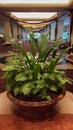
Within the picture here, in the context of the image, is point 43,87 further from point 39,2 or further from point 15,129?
point 39,2

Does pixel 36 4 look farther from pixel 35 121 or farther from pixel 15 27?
pixel 15 27

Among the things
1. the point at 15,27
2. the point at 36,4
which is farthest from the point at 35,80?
the point at 15,27

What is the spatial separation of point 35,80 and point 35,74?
4 cm

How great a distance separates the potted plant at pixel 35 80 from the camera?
97 centimetres

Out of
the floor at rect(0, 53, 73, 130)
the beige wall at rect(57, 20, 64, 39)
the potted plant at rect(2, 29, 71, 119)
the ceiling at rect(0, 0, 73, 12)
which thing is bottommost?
the floor at rect(0, 53, 73, 130)

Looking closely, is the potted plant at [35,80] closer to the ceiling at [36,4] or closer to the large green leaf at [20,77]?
the large green leaf at [20,77]

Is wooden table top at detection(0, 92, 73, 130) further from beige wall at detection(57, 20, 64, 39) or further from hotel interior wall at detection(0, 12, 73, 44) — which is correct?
beige wall at detection(57, 20, 64, 39)

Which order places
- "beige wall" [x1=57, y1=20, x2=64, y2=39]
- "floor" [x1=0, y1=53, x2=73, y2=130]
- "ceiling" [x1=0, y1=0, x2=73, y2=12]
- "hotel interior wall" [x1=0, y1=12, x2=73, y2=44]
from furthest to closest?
"beige wall" [x1=57, y1=20, x2=64, y2=39]
"hotel interior wall" [x1=0, y1=12, x2=73, y2=44]
"ceiling" [x1=0, y1=0, x2=73, y2=12]
"floor" [x1=0, y1=53, x2=73, y2=130]

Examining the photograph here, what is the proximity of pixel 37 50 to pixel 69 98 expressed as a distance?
0.48m

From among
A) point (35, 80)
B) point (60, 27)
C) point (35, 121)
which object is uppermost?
point (60, 27)

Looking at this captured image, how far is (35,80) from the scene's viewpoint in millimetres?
1006

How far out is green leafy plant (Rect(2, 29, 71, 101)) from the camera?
983 mm

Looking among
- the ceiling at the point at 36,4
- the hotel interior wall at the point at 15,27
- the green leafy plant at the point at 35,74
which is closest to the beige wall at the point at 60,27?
the hotel interior wall at the point at 15,27

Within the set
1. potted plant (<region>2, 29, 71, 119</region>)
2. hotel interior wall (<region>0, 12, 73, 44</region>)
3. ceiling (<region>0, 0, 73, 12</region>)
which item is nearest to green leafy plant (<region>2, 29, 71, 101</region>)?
potted plant (<region>2, 29, 71, 119</region>)
